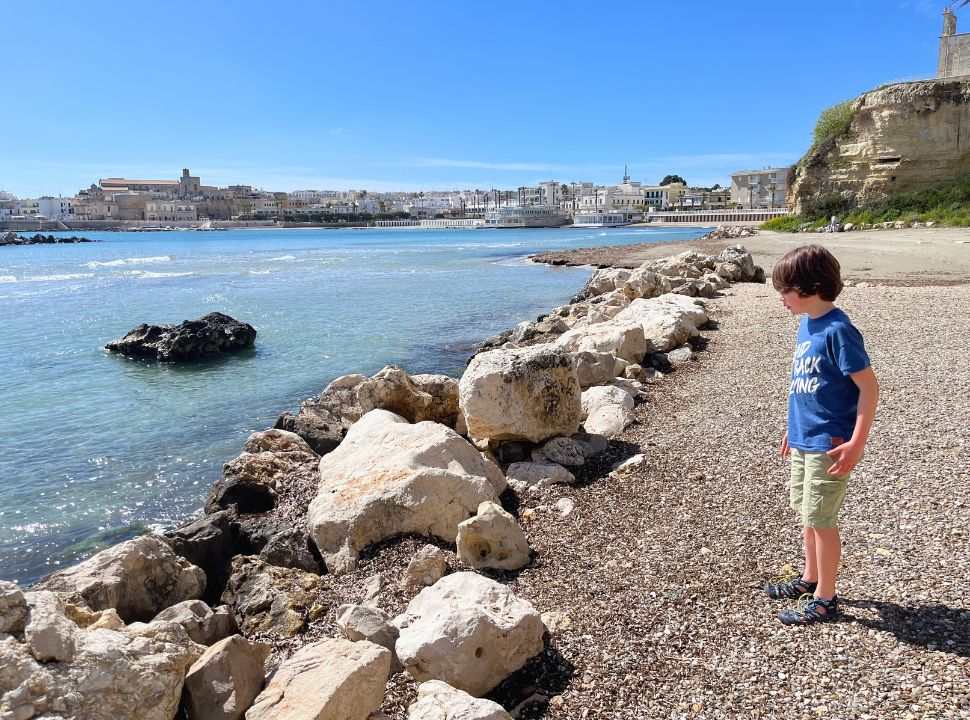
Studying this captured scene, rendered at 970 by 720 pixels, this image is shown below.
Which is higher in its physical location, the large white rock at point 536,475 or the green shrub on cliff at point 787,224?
the green shrub on cliff at point 787,224

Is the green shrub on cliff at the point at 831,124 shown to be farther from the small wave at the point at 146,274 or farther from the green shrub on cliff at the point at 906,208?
the small wave at the point at 146,274

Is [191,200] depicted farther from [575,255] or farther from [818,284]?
A: [818,284]

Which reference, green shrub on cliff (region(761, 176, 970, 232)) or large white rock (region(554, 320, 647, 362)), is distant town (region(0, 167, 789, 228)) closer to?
green shrub on cliff (region(761, 176, 970, 232))

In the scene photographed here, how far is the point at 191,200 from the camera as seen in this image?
167625mm

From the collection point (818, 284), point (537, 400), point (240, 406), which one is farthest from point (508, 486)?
point (240, 406)

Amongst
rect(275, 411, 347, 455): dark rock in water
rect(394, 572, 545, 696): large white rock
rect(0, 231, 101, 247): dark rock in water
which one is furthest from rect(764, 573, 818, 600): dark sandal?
rect(0, 231, 101, 247): dark rock in water

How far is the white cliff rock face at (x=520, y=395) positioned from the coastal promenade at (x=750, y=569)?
0.67 meters

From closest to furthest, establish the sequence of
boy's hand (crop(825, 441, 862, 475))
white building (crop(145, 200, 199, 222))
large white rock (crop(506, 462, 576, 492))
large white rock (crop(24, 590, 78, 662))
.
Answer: large white rock (crop(24, 590, 78, 662)) → boy's hand (crop(825, 441, 862, 475)) → large white rock (crop(506, 462, 576, 492)) → white building (crop(145, 200, 199, 222))

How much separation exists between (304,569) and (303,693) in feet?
6.65

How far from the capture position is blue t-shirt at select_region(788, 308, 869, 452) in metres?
3.09

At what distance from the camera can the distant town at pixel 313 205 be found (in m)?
138

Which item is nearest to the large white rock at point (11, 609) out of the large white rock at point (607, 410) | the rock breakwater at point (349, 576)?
the rock breakwater at point (349, 576)

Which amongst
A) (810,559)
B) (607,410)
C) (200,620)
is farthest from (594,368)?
(200,620)

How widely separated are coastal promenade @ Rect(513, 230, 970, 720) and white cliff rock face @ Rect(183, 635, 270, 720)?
1.40 metres
